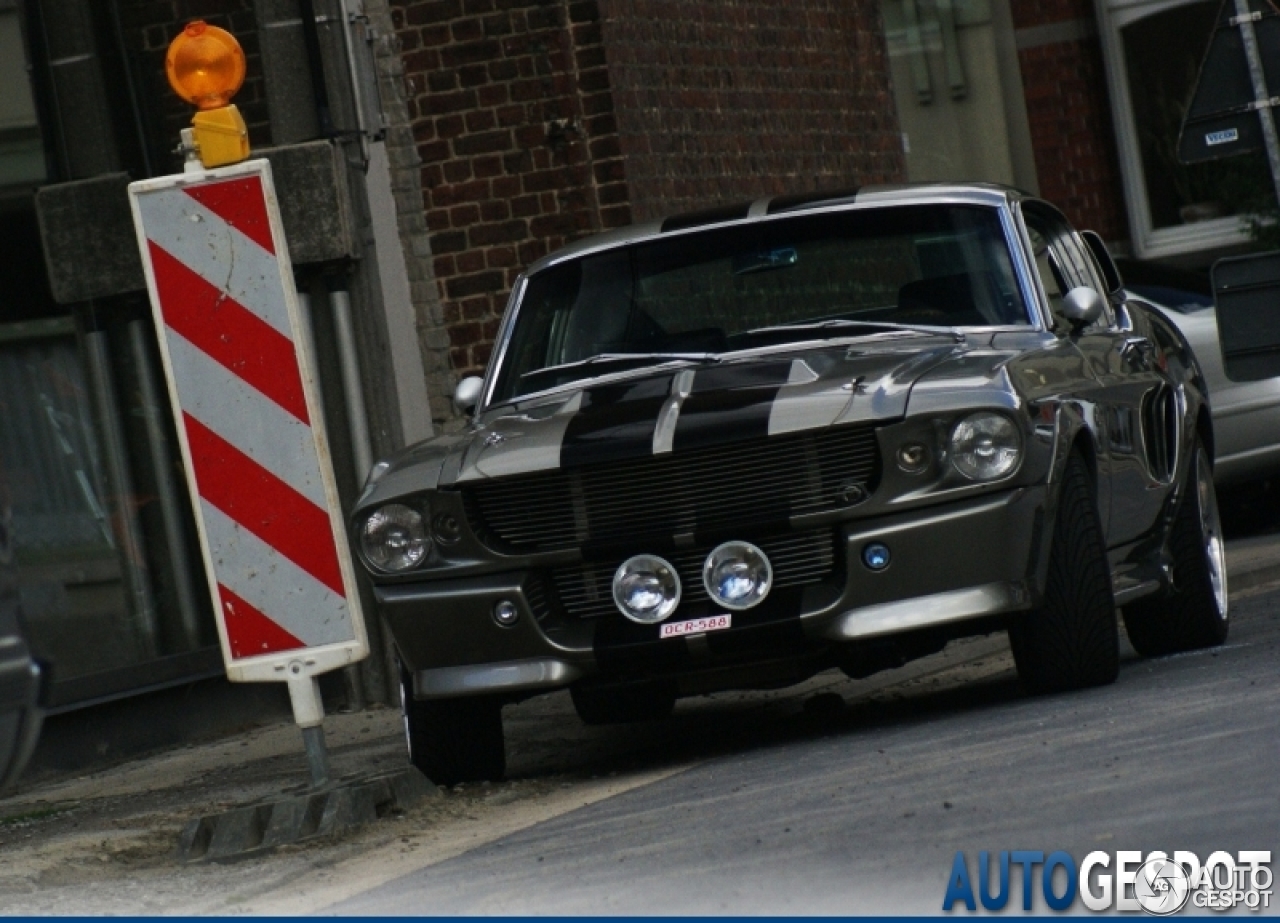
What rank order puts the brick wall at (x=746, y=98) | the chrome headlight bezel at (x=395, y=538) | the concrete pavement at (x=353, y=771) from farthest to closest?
the brick wall at (x=746, y=98) < the chrome headlight bezel at (x=395, y=538) < the concrete pavement at (x=353, y=771)

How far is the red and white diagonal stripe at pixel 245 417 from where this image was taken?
773cm

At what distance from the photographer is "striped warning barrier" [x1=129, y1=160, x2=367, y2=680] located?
25.4 feet

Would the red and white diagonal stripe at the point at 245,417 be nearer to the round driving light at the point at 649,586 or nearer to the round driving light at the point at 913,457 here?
the round driving light at the point at 649,586

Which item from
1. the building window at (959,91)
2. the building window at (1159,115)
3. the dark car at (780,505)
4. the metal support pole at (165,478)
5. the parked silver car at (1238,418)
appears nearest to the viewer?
the dark car at (780,505)

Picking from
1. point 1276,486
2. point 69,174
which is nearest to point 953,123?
point 1276,486

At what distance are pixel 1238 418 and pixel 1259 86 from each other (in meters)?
2.32

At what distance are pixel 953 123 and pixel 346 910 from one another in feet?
49.3

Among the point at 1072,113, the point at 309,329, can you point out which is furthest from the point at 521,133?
the point at 1072,113

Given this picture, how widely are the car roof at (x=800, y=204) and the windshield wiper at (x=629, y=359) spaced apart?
0.51 meters

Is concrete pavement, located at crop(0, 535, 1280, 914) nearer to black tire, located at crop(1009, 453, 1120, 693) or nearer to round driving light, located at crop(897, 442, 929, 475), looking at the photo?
black tire, located at crop(1009, 453, 1120, 693)

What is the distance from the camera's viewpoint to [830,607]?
7.48m

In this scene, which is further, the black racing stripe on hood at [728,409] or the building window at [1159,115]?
the building window at [1159,115]

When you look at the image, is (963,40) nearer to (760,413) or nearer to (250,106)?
(250,106)

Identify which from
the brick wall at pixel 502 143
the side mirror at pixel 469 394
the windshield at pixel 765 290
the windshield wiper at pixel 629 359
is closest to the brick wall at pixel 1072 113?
the brick wall at pixel 502 143
